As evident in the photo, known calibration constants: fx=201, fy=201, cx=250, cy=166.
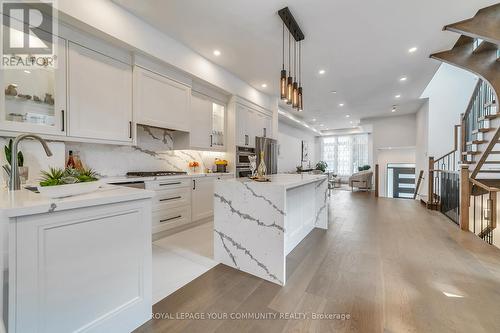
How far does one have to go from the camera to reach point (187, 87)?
11.1ft

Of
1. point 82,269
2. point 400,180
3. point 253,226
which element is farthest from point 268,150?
point 400,180

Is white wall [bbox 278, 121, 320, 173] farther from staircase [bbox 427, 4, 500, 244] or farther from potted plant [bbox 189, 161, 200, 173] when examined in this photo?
staircase [bbox 427, 4, 500, 244]

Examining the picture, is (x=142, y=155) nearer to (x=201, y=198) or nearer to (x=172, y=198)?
(x=172, y=198)

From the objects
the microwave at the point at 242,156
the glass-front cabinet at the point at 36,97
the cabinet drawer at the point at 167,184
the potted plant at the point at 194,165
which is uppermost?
the glass-front cabinet at the point at 36,97

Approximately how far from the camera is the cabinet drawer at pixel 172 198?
112 inches

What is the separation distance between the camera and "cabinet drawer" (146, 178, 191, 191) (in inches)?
108

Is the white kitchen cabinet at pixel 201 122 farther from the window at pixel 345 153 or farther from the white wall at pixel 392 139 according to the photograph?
the window at pixel 345 153

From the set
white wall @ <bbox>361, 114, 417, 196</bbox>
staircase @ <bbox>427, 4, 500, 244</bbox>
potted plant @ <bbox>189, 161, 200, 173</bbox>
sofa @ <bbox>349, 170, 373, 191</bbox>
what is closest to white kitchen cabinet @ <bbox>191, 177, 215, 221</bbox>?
potted plant @ <bbox>189, 161, 200, 173</bbox>

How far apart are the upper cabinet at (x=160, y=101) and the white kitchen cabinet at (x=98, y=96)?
11cm

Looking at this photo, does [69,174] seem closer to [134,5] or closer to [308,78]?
[134,5]

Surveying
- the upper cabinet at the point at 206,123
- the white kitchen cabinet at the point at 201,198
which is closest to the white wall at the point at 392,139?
the upper cabinet at the point at 206,123

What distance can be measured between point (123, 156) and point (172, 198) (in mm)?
928

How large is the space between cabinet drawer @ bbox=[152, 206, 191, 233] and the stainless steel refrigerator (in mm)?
2301

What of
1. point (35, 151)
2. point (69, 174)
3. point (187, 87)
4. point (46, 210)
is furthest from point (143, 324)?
point (187, 87)
